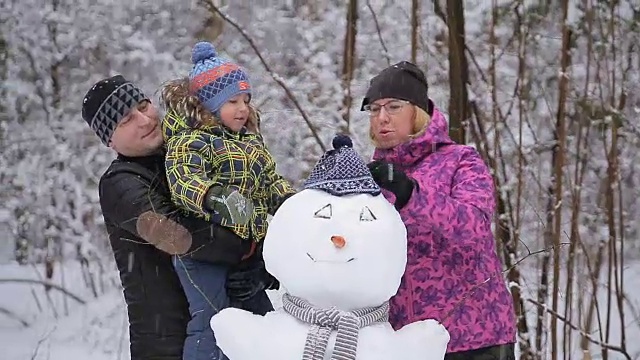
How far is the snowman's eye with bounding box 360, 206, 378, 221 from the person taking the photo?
5.89ft

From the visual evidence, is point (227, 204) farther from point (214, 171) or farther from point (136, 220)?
point (136, 220)

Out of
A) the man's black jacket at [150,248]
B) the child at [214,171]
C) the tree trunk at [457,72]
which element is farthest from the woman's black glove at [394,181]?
the tree trunk at [457,72]

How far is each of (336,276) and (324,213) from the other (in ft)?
0.48

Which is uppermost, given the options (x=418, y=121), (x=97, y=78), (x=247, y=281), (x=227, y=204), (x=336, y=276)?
(x=97, y=78)

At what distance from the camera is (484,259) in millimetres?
2176

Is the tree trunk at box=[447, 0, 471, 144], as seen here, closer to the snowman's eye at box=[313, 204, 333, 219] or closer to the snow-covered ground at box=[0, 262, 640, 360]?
the snowman's eye at box=[313, 204, 333, 219]

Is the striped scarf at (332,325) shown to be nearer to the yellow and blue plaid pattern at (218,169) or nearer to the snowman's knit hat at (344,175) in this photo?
the snowman's knit hat at (344,175)

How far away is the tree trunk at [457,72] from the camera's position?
3504mm

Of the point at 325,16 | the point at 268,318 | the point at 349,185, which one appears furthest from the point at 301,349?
the point at 325,16

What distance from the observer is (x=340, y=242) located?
174 cm

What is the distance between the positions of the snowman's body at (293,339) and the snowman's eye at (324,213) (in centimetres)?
26

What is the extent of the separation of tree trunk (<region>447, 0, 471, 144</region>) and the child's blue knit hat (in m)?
1.29

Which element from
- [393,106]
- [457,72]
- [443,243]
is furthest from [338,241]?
[457,72]

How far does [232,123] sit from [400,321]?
803 mm
